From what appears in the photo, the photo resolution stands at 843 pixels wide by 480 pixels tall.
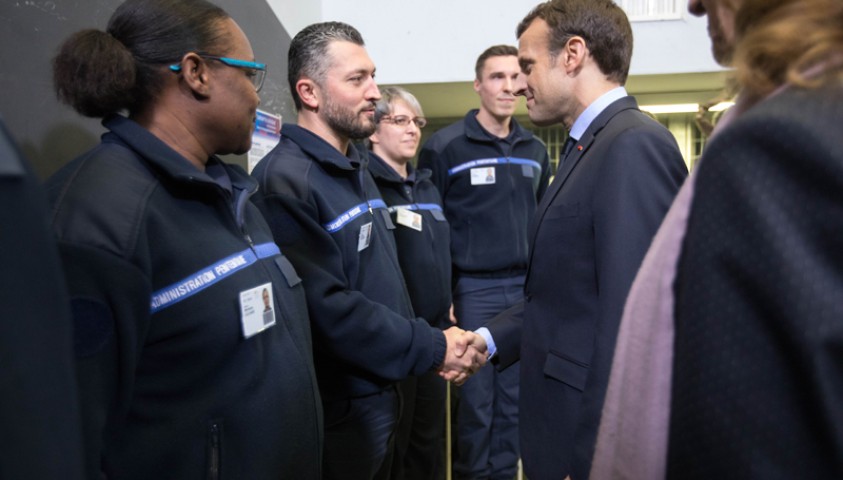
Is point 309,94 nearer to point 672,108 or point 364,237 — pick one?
point 364,237

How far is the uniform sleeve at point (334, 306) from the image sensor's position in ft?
5.98

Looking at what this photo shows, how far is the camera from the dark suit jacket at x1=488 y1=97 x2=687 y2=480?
141cm

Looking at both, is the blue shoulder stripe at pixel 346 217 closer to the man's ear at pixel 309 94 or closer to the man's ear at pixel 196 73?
the man's ear at pixel 309 94

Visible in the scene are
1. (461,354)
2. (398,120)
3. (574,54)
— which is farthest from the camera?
(398,120)

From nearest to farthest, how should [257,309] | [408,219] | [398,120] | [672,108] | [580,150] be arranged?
[257,309] → [580,150] → [408,219] → [398,120] → [672,108]

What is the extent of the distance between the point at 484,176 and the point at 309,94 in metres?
1.51

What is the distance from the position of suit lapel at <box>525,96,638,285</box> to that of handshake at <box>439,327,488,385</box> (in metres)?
0.54

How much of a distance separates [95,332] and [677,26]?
4536mm

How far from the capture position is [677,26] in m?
4.48

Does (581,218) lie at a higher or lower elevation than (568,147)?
lower

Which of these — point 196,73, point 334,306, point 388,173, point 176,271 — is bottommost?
point 334,306

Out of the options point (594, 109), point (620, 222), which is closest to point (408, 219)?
point (594, 109)

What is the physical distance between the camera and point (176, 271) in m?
1.18

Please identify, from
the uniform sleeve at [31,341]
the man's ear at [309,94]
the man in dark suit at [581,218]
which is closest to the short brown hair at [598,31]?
the man in dark suit at [581,218]
